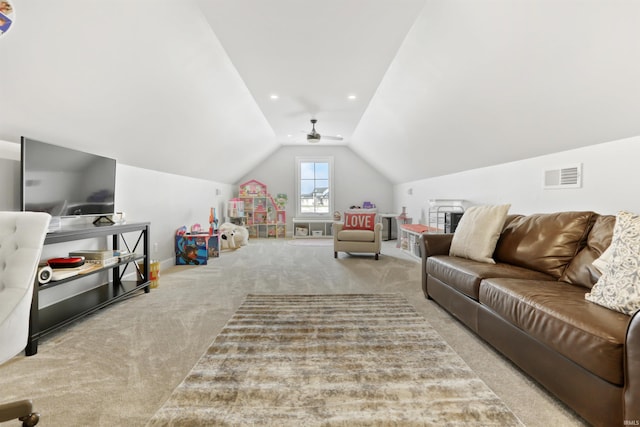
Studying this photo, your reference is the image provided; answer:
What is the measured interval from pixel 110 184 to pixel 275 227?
198 inches

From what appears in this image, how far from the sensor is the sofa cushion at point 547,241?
81.7 inches

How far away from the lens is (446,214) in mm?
4305

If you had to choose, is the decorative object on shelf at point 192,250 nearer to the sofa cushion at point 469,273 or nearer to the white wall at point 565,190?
the sofa cushion at point 469,273

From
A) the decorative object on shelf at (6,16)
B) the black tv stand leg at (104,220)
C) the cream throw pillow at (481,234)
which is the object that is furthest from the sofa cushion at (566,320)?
the black tv stand leg at (104,220)

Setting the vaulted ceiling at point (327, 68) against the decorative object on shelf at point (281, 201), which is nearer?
the vaulted ceiling at point (327, 68)

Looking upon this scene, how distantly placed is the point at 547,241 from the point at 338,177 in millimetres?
6248

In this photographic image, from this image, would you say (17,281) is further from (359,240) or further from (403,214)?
(403,214)

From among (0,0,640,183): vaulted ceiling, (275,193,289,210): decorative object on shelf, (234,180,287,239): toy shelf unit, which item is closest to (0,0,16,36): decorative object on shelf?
(0,0,640,183): vaulted ceiling

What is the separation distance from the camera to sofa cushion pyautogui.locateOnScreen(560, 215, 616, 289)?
1.82 m

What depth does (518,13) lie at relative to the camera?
1.85m

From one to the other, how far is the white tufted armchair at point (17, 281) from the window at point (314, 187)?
6.99 m

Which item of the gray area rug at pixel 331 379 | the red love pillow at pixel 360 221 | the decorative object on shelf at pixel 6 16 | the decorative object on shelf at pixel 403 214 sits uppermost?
the decorative object on shelf at pixel 6 16

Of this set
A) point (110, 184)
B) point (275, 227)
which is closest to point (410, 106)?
point (110, 184)

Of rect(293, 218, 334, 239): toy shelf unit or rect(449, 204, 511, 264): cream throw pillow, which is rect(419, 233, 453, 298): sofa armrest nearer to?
rect(449, 204, 511, 264): cream throw pillow
